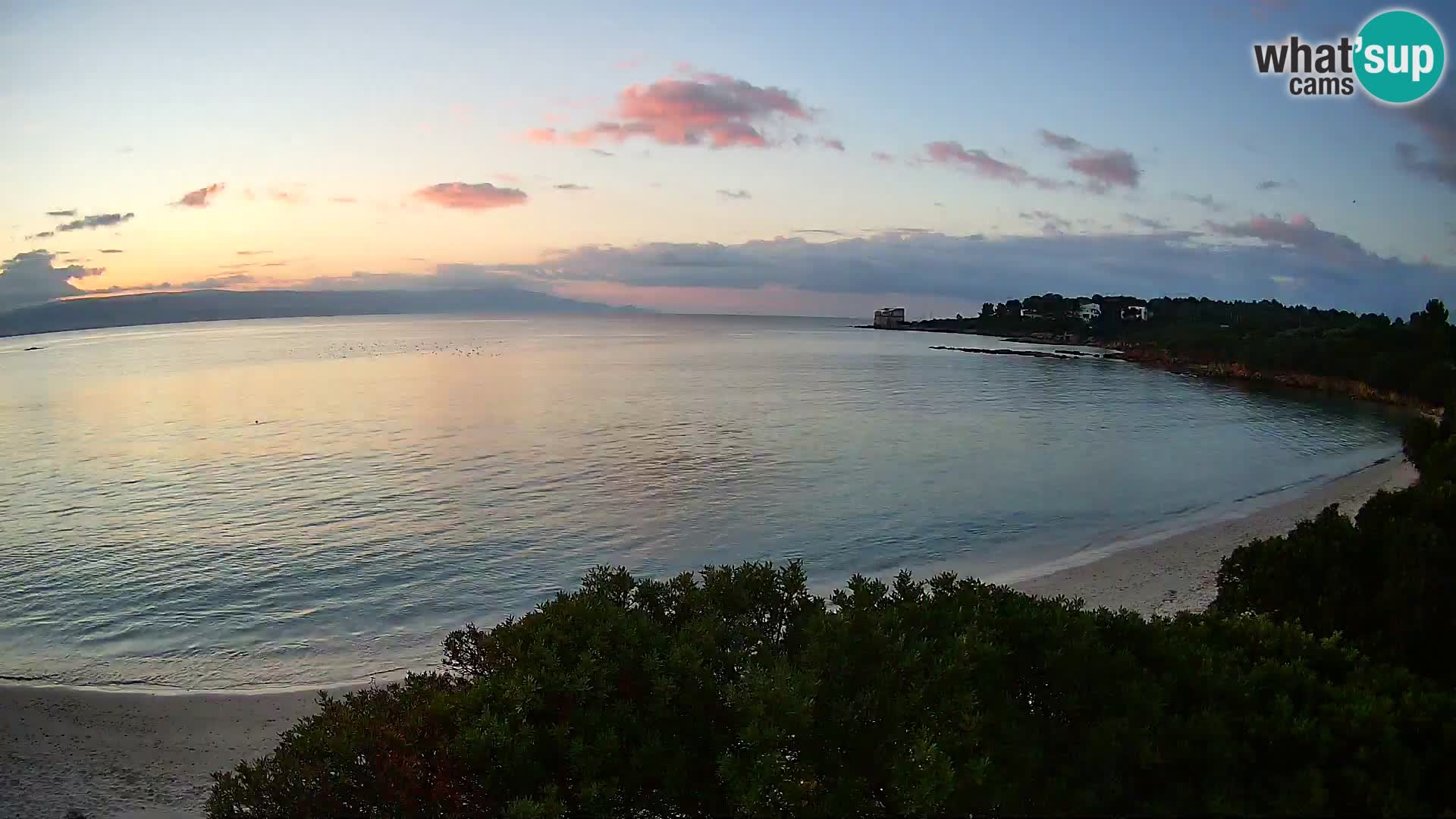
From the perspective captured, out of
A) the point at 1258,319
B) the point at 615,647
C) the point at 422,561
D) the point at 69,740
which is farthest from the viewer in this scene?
the point at 1258,319

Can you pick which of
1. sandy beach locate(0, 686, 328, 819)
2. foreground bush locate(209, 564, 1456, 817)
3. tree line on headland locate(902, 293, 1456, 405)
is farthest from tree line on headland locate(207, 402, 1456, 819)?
tree line on headland locate(902, 293, 1456, 405)

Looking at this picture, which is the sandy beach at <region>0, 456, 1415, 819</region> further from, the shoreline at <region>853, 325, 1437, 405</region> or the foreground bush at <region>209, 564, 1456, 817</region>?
the shoreline at <region>853, 325, 1437, 405</region>

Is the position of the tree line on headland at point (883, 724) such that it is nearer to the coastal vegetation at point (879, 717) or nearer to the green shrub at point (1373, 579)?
the coastal vegetation at point (879, 717)

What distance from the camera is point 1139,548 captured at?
2152 cm

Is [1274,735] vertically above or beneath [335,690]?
above

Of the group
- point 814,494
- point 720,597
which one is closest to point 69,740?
point 720,597

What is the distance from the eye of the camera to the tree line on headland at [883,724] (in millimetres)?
4695

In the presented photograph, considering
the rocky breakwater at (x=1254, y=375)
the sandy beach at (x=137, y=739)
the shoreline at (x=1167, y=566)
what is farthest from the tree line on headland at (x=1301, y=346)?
the sandy beach at (x=137, y=739)

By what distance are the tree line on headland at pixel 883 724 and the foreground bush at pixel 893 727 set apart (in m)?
0.02

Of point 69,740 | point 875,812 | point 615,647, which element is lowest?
point 69,740

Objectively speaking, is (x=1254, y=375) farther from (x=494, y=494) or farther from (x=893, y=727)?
(x=893, y=727)

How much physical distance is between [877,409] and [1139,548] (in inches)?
1360

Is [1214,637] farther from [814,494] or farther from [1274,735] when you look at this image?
[814,494]

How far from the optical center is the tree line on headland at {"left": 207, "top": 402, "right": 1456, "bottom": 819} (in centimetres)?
470
